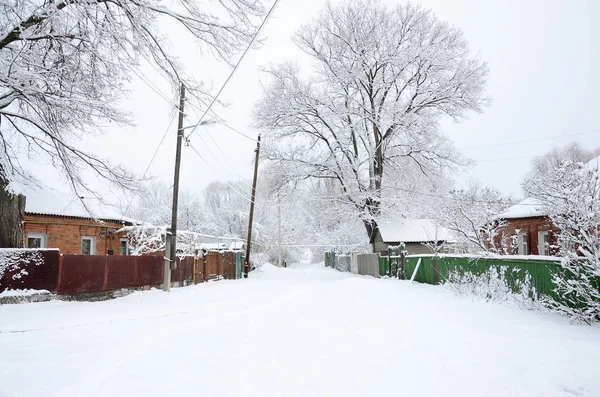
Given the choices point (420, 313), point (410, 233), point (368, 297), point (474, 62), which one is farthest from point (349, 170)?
point (420, 313)

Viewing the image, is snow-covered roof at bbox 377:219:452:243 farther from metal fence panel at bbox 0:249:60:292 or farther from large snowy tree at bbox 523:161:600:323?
metal fence panel at bbox 0:249:60:292

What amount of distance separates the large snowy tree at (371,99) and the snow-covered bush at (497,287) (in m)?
12.3

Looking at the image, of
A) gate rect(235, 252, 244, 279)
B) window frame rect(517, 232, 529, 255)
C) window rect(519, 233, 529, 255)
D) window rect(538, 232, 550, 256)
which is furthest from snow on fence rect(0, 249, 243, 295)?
window rect(519, 233, 529, 255)

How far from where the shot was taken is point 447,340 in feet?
19.1

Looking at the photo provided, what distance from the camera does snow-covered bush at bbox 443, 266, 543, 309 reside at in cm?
916

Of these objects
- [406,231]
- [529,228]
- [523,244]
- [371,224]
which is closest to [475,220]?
[529,228]

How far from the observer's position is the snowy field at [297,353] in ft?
12.7

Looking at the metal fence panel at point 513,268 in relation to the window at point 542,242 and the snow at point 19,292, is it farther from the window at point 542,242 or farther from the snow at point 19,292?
the snow at point 19,292

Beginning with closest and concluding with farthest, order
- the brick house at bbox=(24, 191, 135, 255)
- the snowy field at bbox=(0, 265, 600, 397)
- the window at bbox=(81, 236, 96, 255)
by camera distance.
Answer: the snowy field at bbox=(0, 265, 600, 397) → the brick house at bbox=(24, 191, 135, 255) → the window at bbox=(81, 236, 96, 255)

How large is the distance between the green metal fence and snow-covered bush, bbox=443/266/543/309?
49 millimetres

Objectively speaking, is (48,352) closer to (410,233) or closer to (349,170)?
(349,170)

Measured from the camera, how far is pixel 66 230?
1772cm

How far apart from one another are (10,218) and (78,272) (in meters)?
2.30

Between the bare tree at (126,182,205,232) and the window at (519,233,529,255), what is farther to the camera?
the bare tree at (126,182,205,232)
